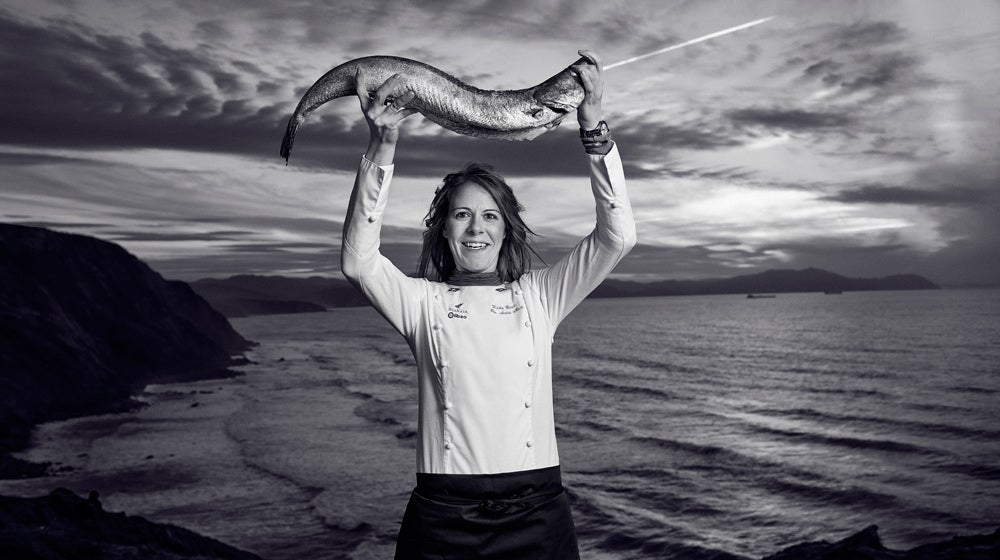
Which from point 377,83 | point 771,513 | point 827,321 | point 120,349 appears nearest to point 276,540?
point 771,513

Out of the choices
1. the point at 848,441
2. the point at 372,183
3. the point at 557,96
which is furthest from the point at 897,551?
the point at 848,441

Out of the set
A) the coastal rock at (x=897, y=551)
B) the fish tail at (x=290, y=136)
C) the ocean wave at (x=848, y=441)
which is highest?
the fish tail at (x=290, y=136)

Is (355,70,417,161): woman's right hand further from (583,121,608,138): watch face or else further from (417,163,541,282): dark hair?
(583,121,608,138): watch face

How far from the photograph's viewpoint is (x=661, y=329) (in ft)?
358

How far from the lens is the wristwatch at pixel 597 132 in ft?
10.4

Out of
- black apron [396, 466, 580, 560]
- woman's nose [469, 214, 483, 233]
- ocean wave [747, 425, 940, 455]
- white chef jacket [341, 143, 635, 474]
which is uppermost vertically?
woman's nose [469, 214, 483, 233]

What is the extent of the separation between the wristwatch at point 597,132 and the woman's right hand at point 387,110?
2.39 ft

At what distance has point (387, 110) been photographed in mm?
2941

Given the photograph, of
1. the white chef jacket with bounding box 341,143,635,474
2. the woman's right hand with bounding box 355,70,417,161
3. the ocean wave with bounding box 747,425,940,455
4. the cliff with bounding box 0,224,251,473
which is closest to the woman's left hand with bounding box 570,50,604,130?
the white chef jacket with bounding box 341,143,635,474

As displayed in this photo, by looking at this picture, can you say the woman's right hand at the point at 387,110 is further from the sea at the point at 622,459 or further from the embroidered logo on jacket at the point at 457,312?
the sea at the point at 622,459

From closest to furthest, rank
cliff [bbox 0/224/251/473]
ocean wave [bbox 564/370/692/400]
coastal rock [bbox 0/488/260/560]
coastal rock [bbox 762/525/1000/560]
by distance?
coastal rock [bbox 0/488/260/560], coastal rock [bbox 762/525/1000/560], cliff [bbox 0/224/251/473], ocean wave [bbox 564/370/692/400]

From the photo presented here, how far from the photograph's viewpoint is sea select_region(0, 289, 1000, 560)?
17172 mm

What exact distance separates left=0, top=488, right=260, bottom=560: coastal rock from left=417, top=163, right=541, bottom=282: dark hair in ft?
27.0

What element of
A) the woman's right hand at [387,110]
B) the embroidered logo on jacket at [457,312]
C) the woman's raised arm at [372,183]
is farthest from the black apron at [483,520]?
the woman's right hand at [387,110]
